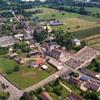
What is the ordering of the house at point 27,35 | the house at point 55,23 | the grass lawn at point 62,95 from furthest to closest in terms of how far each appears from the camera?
the house at point 55,23 → the house at point 27,35 → the grass lawn at point 62,95

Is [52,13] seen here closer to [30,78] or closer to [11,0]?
[11,0]

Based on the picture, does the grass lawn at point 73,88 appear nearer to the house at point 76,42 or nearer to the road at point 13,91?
the road at point 13,91

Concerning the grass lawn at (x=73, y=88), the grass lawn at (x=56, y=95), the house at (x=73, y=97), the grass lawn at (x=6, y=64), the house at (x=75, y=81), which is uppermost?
the house at (x=73, y=97)

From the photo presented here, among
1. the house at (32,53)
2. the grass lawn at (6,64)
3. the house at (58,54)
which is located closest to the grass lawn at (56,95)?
the grass lawn at (6,64)

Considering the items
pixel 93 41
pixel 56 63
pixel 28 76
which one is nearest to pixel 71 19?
pixel 93 41

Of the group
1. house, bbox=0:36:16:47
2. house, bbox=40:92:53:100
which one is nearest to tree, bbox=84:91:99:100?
house, bbox=40:92:53:100

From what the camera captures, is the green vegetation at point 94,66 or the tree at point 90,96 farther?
the green vegetation at point 94,66

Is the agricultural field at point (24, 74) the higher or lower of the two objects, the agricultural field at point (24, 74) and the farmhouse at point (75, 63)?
the lower
